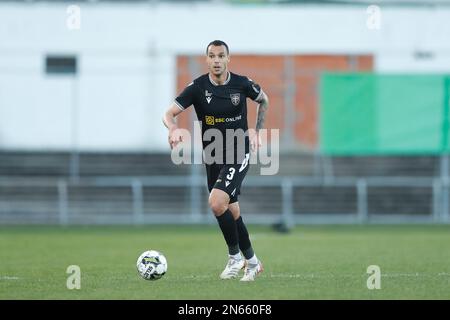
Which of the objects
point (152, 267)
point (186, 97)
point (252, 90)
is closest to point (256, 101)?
point (252, 90)

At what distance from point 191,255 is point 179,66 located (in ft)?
43.5

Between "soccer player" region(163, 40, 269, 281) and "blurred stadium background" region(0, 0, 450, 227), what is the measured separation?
1345cm

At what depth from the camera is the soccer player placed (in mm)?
12141

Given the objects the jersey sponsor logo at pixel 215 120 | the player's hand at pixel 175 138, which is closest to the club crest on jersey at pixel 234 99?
the jersey sponsor logo at pixel 215 120

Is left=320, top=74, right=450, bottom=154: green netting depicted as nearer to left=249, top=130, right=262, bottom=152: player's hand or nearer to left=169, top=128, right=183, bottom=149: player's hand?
left=249, top=130, right=262, bottom=152: player's hand

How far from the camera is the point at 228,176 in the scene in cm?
1212

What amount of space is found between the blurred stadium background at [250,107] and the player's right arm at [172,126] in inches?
538

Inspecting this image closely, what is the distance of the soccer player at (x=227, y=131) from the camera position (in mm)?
12141

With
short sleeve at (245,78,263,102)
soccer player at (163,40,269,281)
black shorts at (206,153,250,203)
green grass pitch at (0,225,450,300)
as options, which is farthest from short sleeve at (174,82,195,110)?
green grass pitch at (0,225,450,300)

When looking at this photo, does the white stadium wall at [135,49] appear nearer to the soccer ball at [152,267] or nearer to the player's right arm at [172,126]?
the player's right arm at [172,126]
